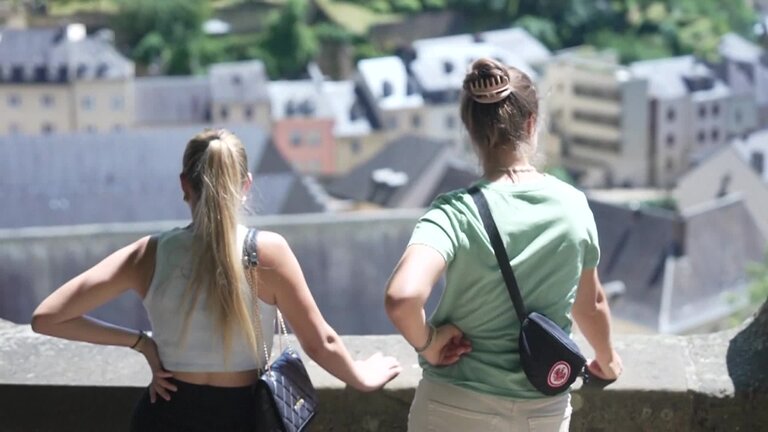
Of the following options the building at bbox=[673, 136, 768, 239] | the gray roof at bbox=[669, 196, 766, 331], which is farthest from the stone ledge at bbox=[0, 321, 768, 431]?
the building at bbox=[673, 136, 768, 239]

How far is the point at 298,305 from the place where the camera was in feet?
5.98

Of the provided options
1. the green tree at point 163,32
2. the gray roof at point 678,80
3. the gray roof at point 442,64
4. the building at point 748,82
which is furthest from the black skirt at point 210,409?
the green tree at point 163,32

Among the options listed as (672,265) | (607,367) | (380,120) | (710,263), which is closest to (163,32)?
(380,120)

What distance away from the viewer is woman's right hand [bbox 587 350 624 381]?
6.79 ft

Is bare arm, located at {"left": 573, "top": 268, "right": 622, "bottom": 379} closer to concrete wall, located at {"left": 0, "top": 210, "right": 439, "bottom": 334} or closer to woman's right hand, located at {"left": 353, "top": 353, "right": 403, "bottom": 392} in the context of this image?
woman's right hand, located at {"left": 353, "top": 353, "right": 403, "bottom": 392}

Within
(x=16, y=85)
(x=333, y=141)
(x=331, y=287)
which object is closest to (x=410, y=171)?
(x=333, y=141)

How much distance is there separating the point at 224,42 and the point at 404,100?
10.2 metres

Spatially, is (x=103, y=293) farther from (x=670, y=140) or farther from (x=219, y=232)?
(x=670, y=140)

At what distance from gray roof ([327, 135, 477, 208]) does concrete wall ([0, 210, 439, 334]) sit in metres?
18.3

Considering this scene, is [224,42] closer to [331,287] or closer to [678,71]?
[678,71]

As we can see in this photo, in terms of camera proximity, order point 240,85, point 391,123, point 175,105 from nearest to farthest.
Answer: point 175,105 → point 240,85 → point 391,123

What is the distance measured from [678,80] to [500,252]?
138ft

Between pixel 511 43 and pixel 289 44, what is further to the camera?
pixel 289 44

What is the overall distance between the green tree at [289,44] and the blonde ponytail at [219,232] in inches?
1839
